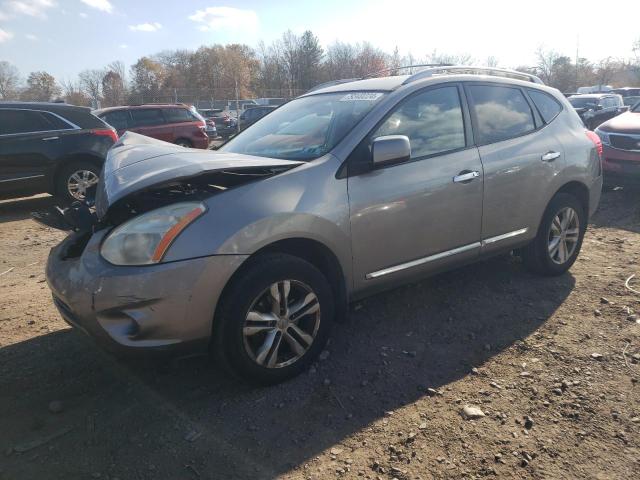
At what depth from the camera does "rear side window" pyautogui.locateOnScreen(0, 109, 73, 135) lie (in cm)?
762

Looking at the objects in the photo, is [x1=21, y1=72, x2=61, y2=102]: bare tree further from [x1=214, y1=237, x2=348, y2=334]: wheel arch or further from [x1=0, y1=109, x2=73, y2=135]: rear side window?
[x1=214, y1=237, x2=348, y2=334]: wheel arch

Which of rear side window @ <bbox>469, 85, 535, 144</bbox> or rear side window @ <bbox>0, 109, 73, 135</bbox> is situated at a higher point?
rear side window @ <bbox>0, 109, 73, 135</bbox>

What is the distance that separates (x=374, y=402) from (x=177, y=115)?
12944 millimetres

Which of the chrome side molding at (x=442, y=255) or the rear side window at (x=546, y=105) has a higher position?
the rear side window at (x=546, y=105)

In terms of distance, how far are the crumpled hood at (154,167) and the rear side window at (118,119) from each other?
10.9m

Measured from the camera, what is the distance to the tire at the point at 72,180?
25.9 ft

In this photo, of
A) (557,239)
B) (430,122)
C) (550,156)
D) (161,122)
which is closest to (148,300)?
(430,122)

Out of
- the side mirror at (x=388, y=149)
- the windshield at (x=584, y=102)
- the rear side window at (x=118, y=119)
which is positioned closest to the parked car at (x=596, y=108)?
the windshield at (x=584, y=102)

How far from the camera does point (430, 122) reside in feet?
11.3

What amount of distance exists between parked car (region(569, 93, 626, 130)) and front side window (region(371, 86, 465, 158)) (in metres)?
14.1

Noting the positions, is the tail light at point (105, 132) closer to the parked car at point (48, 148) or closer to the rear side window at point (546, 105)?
the parked car at point (48, 148)

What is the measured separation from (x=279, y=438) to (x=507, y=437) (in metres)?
1.16

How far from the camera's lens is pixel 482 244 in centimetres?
374

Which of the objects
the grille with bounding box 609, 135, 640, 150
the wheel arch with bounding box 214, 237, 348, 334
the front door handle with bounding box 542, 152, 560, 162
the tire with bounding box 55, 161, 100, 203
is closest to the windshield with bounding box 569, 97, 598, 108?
the grille with bounding box 609, 135, 640, 150
